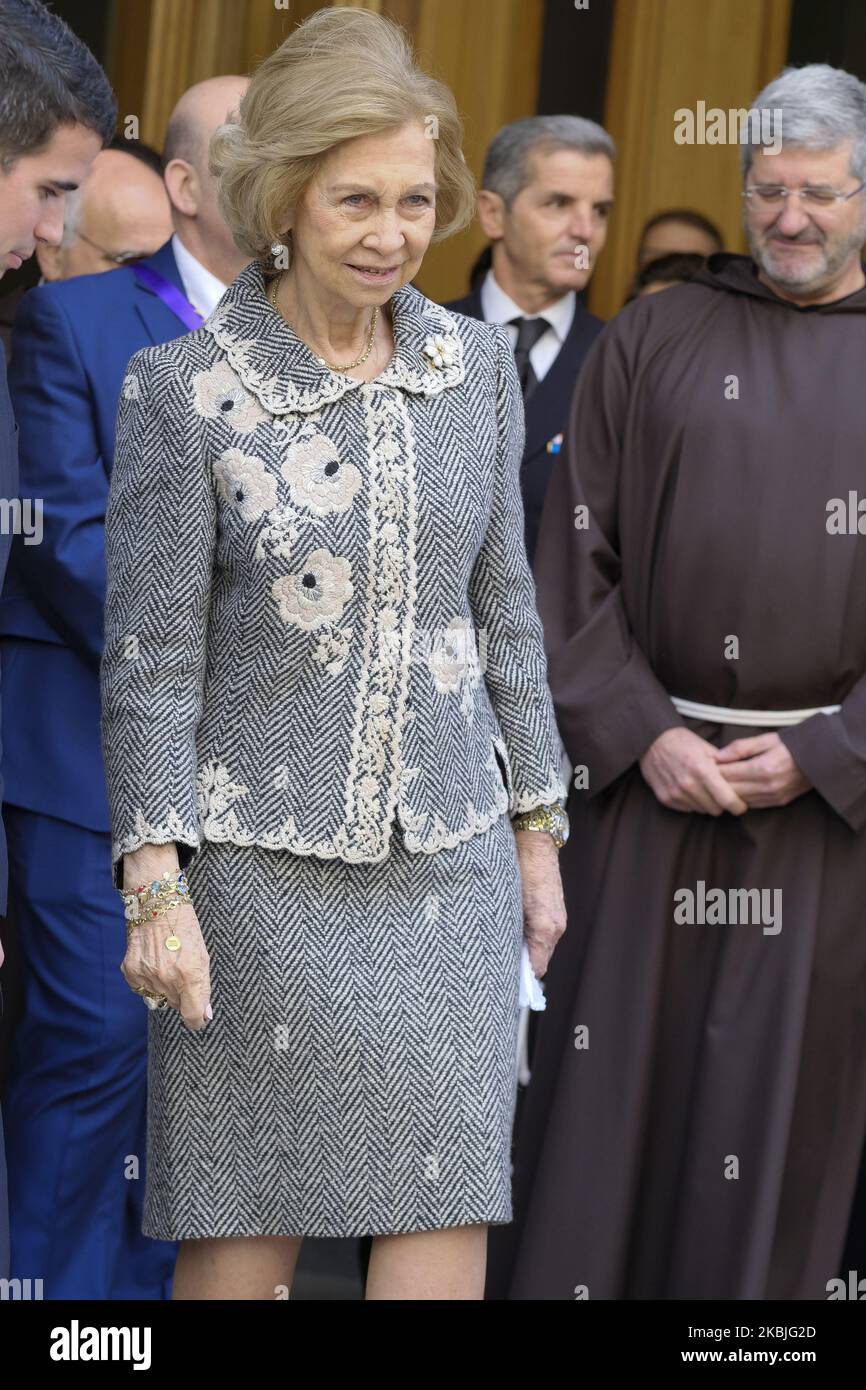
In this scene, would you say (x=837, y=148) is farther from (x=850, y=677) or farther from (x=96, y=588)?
(x=96, y=588)

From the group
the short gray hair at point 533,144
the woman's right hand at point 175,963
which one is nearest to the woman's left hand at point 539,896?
the woman's right hand at point 175,963

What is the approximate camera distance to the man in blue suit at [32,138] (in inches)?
109

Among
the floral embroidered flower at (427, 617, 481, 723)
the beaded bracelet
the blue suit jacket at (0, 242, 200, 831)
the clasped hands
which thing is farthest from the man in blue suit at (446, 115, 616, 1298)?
the beaded bracelet

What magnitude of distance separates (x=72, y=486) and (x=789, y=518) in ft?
4.15

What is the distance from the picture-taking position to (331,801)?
9.28 ft

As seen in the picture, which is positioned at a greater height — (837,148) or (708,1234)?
(837,148)

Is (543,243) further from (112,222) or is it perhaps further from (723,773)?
(723,773)

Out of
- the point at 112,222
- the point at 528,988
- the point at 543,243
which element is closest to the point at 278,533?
the point at 528,988

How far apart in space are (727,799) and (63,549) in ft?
4.05

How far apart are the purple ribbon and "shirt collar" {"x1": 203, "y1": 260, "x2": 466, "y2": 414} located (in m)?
1.00

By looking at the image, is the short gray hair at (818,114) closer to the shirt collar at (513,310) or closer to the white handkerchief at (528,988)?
the shirt collar at (513,310)

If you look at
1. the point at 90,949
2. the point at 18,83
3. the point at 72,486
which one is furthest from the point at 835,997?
the point at 18,83

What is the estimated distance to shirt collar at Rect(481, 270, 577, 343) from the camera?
5055 millimetres

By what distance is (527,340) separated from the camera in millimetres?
5012
